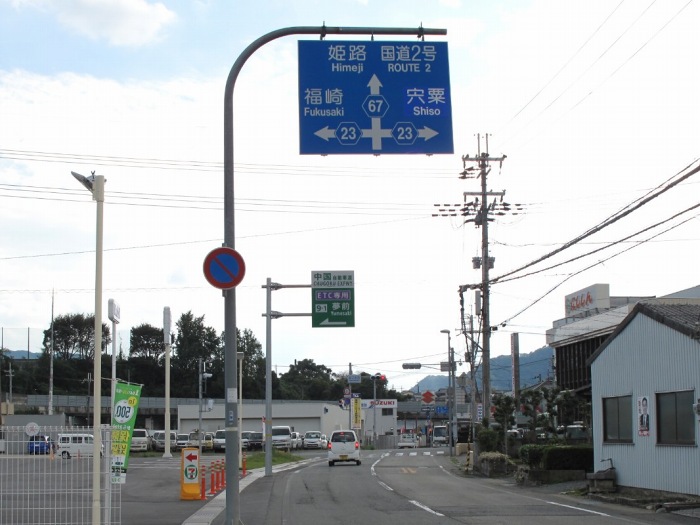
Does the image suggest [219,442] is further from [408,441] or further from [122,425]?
[122,425]

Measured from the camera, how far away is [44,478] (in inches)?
487

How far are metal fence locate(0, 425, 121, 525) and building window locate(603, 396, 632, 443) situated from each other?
1469 centimetres

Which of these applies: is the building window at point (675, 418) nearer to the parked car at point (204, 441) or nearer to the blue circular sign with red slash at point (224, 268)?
the blue circular sign with red slash at point (224, 268)

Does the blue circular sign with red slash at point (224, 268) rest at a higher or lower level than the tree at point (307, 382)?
higher

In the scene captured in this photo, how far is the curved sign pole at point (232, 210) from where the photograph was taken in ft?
36.7

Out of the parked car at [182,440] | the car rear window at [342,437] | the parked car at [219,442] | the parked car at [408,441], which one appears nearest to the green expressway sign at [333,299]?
the car rear window at [342,437]

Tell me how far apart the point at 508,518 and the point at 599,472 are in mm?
7866

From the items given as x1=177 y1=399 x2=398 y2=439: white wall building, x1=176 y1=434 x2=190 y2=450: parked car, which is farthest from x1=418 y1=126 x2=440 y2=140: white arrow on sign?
x1=177 y1=399 x2=398 y2=439: white wall building

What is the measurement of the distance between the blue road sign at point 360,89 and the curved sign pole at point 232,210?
1.09 feet

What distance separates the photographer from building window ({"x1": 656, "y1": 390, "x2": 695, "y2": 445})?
750 inches

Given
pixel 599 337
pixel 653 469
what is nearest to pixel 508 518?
pixel 653 469

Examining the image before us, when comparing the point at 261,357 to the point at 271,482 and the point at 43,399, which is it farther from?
the point at 271,482

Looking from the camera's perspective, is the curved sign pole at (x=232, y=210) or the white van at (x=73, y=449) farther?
the white van at (x=73, y=449)

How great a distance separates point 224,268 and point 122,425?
3.40m
